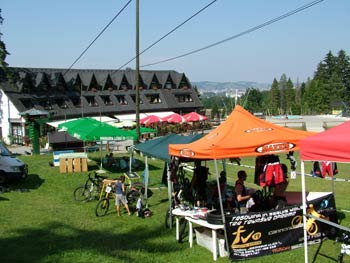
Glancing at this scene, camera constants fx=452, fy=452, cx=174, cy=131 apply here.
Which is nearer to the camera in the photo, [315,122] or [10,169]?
[10,169]

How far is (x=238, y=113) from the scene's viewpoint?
38.3ft

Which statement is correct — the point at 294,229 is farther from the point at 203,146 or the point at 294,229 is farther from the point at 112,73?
the point at 112,73

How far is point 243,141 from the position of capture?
1014 cm

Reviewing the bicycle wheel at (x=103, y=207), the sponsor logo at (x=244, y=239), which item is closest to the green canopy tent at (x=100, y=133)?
the bicycle wheel at (x=103, y=207)

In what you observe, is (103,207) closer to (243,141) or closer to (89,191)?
(89,191)

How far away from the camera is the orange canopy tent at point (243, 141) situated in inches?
384

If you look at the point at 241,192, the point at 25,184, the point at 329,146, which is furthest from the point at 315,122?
the point at 329,146

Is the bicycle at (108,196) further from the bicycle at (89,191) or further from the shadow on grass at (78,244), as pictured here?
the shadow on grass at (78,244)

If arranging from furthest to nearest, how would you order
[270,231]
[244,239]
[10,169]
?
[10,169], [270,231], [244,239]

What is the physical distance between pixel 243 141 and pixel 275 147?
72 cm

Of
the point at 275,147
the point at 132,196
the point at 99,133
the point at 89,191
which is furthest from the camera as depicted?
the point at 99,133

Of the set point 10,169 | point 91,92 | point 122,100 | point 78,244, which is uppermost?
point 91,92

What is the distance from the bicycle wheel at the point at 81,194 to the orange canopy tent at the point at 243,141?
5.61 m

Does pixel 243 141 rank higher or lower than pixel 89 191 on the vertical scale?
higher
